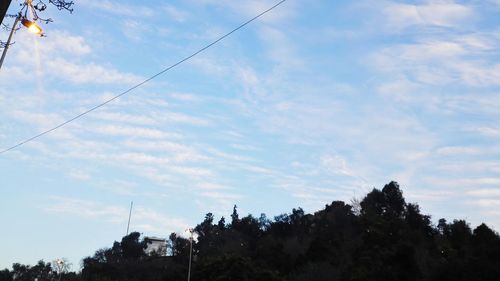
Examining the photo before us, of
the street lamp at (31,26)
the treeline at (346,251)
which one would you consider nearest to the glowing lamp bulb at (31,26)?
the street lamp at (31,26)

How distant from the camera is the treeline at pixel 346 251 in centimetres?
4322

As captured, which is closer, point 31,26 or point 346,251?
point 31,26

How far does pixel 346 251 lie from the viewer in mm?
57344

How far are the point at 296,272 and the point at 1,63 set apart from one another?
4668cm

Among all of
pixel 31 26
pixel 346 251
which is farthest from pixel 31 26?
pixel 346 251

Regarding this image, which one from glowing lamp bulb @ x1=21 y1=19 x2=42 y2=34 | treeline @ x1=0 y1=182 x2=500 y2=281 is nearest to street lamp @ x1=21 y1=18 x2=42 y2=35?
glowing lamp bulb @ x1=21 y1=19 x2=42 y2=34

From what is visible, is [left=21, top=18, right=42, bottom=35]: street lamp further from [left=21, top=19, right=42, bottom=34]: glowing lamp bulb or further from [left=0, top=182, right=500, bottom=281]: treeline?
[left=0, top=182, right=500, bottom=281]: treeline

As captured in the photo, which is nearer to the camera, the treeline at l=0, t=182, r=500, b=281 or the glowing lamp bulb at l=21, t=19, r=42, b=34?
the glowing lamp bulb at l=21, t=19, r=42, b=34

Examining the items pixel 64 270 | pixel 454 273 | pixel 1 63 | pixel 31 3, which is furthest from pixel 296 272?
pixel 64 270

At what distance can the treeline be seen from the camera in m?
43.2

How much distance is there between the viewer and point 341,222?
79375 mm

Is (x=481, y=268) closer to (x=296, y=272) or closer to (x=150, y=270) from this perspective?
(x=296, y=272)

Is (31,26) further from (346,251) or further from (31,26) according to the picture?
(346,251)

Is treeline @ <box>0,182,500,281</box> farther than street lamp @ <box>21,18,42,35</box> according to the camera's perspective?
Yes
